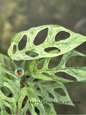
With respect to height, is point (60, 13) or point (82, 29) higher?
point (60, 13)

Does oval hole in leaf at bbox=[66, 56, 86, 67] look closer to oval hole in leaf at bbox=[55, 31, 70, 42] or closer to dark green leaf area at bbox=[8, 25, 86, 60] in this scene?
oval hole in leaf at bbox=[55, 31, 70, 42]

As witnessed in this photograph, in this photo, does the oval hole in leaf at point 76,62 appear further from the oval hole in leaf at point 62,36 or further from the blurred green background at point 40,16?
the oval hole in leaf at point 62,36

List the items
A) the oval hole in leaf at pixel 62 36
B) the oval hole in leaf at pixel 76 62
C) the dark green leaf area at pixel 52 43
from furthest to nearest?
the oval hole in leaf at pixel 62 36
the oval hole in leaf at pixel 76 62
the dark green leaf area at pixel 52 43

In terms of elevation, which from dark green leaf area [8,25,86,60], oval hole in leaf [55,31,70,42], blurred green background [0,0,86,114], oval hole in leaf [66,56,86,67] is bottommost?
dark green leaf area [8,25,86,60]

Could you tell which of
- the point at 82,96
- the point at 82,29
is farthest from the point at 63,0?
the point at 82,96

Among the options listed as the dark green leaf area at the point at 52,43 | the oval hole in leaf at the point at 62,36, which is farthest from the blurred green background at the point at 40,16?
the dark green leaf area at the point at 52,43

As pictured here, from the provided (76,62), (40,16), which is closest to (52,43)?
(76,62)

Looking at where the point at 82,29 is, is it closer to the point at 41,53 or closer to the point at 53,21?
the point at 53,21

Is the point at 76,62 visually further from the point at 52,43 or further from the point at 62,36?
the point at 52,43

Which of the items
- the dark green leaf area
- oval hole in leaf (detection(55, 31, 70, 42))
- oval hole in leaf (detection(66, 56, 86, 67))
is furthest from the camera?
oval hole in leaf (detection(55, 31, 70, 42))

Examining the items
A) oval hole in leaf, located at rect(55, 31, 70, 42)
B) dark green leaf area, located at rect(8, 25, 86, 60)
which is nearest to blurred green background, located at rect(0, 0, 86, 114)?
oval hole in leaf, located at rect(55, 31, 70, 42)

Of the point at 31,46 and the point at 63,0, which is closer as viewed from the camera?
the point at 31,46
